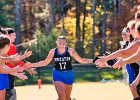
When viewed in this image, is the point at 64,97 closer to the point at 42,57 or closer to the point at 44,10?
the point at 42,57

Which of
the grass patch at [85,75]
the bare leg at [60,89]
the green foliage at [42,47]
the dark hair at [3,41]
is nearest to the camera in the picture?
the dark hair at [3,41]

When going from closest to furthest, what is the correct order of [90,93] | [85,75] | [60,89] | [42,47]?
[60,89] < [90,93] < [85,75] < [42,47]

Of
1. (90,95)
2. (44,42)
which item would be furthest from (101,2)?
(90,95)

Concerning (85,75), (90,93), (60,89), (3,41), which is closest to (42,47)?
(85,75)

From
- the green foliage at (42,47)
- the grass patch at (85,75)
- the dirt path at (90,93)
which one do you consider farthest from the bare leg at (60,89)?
the green foliage at (42,47)

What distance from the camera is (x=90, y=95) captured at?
632 inches

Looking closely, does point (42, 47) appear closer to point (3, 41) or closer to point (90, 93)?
point (90, 93)

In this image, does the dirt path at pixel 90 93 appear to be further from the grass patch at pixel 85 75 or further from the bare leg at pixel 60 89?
the bare leg at pixel 60 89

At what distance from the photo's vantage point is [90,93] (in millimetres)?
16641

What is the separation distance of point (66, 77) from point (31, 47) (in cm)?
1788

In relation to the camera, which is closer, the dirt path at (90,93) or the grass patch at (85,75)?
the dirt path at (90,93)

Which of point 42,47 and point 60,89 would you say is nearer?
point 60,89

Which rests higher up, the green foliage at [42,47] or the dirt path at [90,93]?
the dirt path at [90,93]

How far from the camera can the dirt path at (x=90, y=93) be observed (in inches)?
602
